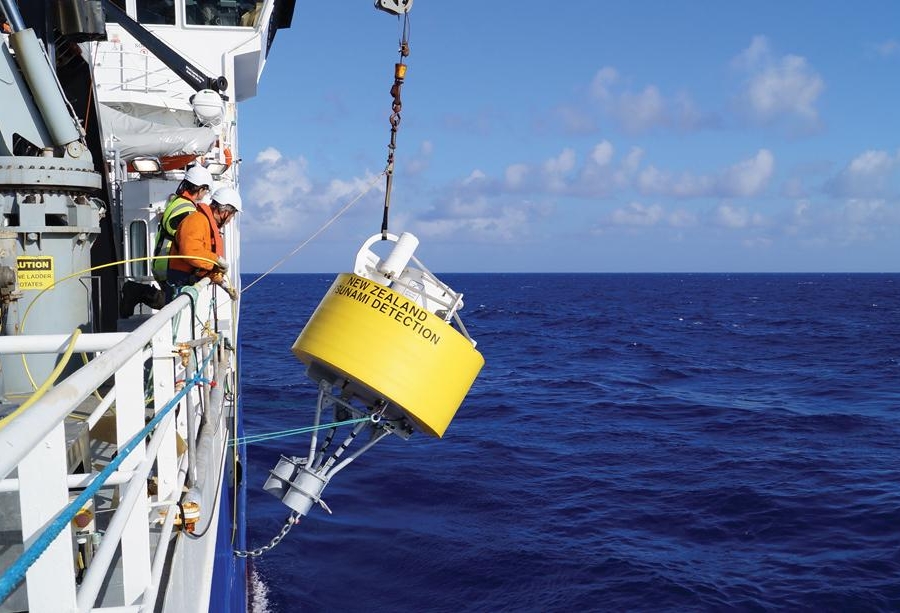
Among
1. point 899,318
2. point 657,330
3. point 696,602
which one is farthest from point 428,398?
point 899,318

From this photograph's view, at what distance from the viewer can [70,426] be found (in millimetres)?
4188

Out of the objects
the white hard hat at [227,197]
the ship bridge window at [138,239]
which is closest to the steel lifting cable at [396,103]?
the white hard hat at [227,197]

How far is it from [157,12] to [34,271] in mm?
9855

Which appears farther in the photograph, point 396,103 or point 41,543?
point 396,103

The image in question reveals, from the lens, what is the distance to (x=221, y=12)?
47.2 feet

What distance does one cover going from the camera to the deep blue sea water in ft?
35.5

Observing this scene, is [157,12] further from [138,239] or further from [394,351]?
[394,351]

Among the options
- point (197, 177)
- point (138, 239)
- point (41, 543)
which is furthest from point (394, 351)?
point (138, 239)

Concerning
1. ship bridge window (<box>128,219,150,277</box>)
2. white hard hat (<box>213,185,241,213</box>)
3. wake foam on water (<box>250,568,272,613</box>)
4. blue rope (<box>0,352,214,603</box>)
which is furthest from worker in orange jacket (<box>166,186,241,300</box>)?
wake foam on water (<box>250,568,272,613</box>)

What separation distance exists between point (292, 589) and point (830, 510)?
28.3 feet

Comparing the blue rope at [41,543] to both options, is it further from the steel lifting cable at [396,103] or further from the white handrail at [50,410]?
the steel lifting cable at [396,103]

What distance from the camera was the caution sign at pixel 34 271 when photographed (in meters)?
5.66

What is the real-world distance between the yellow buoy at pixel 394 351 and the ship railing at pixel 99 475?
4.81ft

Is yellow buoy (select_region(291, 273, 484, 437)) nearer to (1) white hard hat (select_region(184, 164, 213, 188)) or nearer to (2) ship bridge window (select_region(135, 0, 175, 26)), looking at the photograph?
(1) white hard hat (select_region(184, 164, 213, 188))
